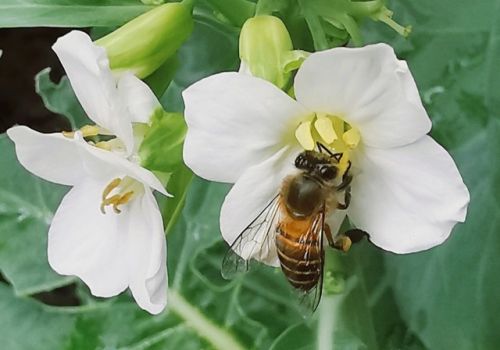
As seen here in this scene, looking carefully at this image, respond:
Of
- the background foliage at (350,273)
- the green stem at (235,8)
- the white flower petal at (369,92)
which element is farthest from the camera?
the background foliage at (350,273)

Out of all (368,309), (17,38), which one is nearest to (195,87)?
(368,309)

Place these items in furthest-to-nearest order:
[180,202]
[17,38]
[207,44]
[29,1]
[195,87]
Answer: [17,38]
[207,44]
[29,1]
[180,202]
[195,87]

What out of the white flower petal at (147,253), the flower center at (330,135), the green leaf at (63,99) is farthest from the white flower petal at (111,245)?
the green leaf at (63,99)

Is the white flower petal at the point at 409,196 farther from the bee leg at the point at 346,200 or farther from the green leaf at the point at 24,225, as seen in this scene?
the green leaf at the point at 24,225

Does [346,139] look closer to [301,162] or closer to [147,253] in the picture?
[301,162]

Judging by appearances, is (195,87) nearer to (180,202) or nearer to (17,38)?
(180,202)
